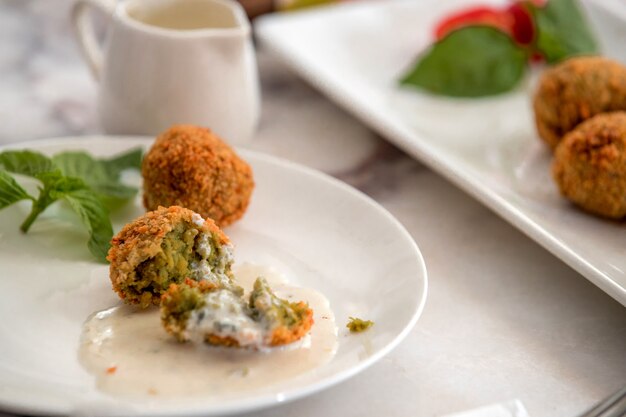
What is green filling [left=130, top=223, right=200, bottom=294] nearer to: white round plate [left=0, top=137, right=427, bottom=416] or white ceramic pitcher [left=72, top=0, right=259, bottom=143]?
white round plate [left=0, top=137, right=427, bottom=416]

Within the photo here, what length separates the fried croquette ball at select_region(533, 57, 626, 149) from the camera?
1854 millimetres

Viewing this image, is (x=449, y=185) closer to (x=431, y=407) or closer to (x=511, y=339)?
(x=511, y=339)

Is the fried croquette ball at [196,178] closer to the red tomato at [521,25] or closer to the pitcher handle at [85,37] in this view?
the pitcher handle at [85,37]

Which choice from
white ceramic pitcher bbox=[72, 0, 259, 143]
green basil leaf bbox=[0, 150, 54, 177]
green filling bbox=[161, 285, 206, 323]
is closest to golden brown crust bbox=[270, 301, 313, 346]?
green filling bbox=[161, 285, 206, 323]

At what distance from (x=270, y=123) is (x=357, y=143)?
22cm

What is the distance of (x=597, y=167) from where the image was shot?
64.9 inches

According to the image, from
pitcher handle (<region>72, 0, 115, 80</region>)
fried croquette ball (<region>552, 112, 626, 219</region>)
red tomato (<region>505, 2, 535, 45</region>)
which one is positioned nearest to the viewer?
fried croquette ball (<region>552, 112, 626, 219</region>)

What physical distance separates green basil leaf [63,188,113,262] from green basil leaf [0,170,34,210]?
0.24ft

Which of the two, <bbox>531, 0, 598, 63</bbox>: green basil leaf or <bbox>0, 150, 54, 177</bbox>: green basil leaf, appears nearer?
<bbox>0, 150, 54, 177</bbox>: green basil leaf

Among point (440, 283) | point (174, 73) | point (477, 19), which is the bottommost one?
point (440, 283)

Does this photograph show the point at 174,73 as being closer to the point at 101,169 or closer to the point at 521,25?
the point at 101,169

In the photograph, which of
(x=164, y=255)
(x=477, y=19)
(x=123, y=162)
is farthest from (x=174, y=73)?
(x=477, y=19)

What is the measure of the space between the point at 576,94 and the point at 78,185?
0.99 metres

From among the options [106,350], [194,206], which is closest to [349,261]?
[194,206]
